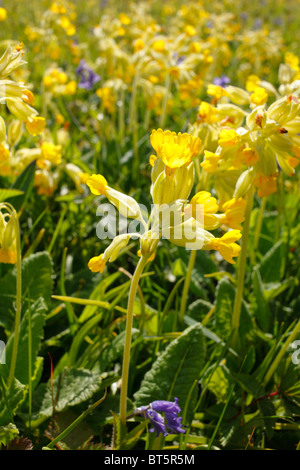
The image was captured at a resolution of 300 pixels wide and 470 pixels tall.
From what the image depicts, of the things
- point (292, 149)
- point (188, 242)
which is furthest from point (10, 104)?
point (292, 149)

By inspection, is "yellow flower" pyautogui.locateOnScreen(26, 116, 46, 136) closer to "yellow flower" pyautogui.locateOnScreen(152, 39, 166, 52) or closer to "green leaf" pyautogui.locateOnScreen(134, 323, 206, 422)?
"green leaf" pyautogui.locateOnScreen(134, 323, 206, 422)

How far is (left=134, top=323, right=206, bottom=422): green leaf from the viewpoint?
5.46ft

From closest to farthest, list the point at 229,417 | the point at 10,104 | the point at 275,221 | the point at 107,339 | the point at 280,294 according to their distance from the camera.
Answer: the point at 10,104 → the point at 229,417 → the point at 107,339 → the point at 280,294 → the point at 275,221

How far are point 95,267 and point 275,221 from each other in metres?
1.78

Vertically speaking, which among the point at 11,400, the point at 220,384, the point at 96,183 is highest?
the point at 96,183

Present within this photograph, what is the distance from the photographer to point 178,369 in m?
1.66

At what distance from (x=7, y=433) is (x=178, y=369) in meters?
0.58

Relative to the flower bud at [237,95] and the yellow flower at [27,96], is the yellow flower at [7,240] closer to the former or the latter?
the yellow flower at [27,96]

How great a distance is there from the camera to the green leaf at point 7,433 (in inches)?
56.1

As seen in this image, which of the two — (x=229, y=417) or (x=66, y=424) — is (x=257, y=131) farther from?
(x=66, y=424)

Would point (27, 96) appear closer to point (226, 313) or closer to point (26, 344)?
point (26, 344)

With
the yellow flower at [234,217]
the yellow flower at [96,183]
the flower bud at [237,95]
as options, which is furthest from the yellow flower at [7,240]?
the flower bud at [237,95]

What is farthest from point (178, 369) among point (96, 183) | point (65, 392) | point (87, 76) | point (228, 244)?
point (87, 76)

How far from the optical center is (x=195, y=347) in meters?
1.67
